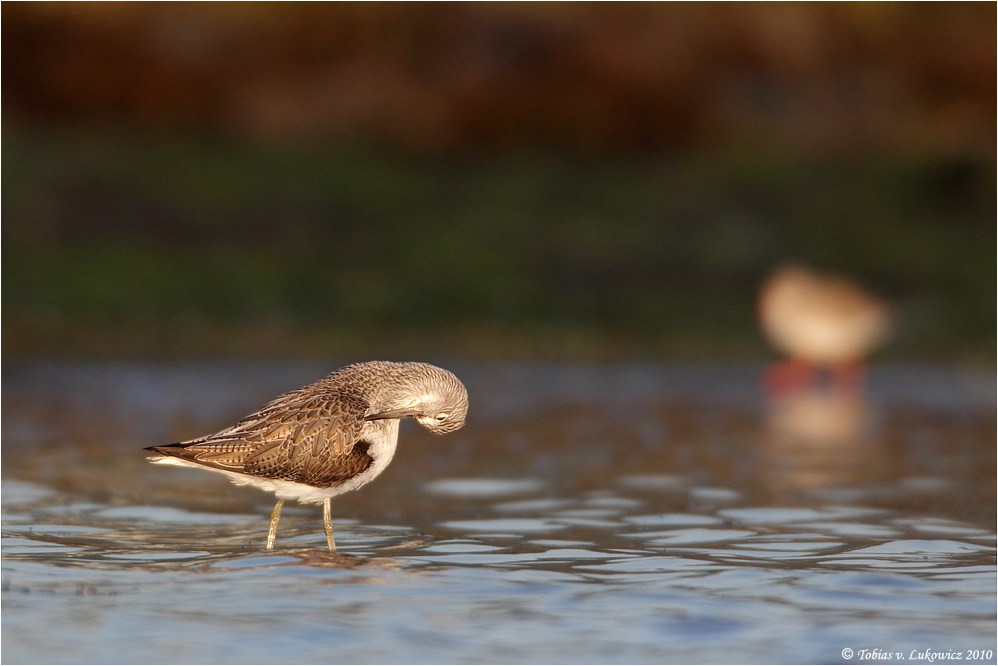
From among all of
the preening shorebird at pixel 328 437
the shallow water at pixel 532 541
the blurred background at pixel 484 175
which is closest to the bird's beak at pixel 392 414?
the preening shorebird at pixel 328 437

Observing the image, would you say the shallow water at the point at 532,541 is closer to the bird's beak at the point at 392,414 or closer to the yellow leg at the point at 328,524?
the yellow leg at the point at 328,524

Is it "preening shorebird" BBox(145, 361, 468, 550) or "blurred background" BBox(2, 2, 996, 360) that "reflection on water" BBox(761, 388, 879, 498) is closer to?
"preening shorebird" BBox(145, 361, 468, 550)

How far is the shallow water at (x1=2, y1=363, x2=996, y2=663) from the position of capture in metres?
5.62

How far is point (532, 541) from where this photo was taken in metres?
7.53

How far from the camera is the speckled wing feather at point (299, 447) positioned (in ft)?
24.5

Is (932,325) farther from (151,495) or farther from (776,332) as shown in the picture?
(151,495)

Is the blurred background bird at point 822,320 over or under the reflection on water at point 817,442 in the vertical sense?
over

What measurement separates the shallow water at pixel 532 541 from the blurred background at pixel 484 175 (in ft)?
14.6

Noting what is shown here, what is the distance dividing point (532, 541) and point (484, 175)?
A: 52.9 feet

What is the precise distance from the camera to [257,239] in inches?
795

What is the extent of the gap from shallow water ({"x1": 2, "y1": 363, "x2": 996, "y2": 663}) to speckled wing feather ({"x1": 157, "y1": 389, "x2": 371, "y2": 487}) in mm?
394

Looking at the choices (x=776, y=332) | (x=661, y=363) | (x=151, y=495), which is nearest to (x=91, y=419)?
(x=151, y=495)

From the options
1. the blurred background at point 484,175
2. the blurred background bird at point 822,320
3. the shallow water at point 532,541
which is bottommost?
the shallow water at point 532,541

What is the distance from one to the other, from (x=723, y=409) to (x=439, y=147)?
39.6 feet
